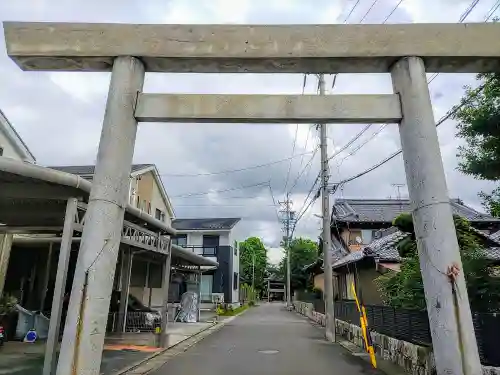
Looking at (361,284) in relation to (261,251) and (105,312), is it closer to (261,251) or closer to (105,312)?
(105,312)

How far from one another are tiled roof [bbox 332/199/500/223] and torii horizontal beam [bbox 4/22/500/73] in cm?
2120

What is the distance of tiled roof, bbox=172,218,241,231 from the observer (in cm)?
3584

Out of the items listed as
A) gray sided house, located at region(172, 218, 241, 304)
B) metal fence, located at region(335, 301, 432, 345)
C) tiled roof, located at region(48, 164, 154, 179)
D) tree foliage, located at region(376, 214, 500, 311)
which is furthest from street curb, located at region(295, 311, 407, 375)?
gray sided house, located at region(172, 218, 241, 304)

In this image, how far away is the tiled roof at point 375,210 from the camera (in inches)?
1018

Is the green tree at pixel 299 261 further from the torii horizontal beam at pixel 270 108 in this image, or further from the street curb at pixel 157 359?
the torii horizontal beam at pixel 270 108

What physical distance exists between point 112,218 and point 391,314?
757cm

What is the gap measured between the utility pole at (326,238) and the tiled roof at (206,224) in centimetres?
2026

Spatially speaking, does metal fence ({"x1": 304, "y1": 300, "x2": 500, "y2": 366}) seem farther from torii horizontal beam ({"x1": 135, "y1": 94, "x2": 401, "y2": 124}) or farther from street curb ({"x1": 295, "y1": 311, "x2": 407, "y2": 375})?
torii horizontal beam ({"x1": 135, "y1": 94, "x2": 401, "y2": 124})

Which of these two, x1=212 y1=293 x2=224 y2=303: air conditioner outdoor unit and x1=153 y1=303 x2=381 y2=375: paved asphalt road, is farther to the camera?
x1=212 y1=293 x2=224 y2=303: air conditioner outdoor unit

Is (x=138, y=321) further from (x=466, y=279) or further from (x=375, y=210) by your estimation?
(x=375, y=210)

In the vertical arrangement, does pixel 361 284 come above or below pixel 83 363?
above

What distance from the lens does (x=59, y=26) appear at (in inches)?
206

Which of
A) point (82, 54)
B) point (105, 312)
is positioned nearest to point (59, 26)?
point (82, 54)

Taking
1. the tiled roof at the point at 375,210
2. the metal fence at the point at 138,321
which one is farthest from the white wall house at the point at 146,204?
the tiled roof at the point at 375,210
